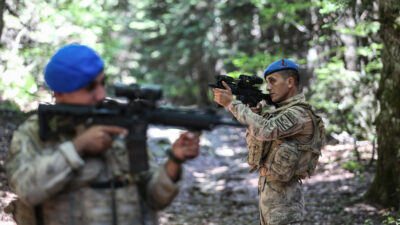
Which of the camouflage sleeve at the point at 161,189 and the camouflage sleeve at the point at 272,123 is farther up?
the camouflage sleeve at the point at 272,123

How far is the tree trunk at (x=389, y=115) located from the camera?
A: 6297mm

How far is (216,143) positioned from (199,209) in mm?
9270

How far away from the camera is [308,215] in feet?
24.8

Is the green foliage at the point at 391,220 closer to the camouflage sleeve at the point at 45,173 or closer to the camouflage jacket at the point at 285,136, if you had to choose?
the camouflage jacket at the point at 285,136

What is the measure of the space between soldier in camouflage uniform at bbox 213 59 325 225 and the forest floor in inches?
50.0

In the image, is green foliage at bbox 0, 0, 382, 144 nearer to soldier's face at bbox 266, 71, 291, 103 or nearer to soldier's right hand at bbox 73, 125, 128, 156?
soldier's face at bbox 266, 71, 291, 103

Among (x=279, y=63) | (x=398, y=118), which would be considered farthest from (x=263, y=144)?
(x=398, y=118)

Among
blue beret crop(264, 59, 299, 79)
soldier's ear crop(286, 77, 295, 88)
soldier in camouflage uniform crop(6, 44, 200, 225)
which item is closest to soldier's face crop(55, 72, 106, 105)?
soldier in camouflage uniform crop(6, 44, 200, 225)

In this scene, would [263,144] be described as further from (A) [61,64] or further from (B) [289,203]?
(A) [61,64]

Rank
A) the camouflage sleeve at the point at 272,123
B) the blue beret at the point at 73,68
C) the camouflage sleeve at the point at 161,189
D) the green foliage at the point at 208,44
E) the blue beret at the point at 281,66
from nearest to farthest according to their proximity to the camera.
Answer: the blue beret at the point at 73,68 → the camouflage sleeve at the point at 161,189 → the camouflage sleeve at the point at 272,123 → the blue beret at the point at 281,66 → the green foliage at the point at 208,44

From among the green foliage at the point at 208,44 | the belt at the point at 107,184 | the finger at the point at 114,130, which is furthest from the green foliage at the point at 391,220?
the finger at the point at 114,130

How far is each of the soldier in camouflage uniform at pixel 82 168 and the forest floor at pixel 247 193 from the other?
3.20 m

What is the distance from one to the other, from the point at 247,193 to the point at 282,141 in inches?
231

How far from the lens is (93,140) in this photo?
2.27 meters
